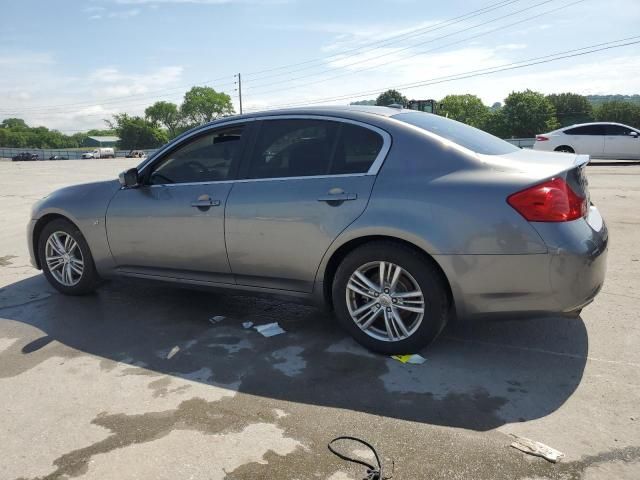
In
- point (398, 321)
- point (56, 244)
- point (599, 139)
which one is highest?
point (599, 139)

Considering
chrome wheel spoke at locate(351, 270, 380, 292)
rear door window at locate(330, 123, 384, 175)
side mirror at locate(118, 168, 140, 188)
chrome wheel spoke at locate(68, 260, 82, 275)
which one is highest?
rear door window at locate(330, 123, 384, 175)

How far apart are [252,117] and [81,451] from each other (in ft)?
8.65

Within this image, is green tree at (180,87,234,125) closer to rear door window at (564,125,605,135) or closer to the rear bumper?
rear door window at (564,125,605,135)

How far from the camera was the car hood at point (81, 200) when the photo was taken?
15.7 feet

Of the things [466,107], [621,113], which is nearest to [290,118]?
[621,113]

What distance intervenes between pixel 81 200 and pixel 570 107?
11336 centimetres

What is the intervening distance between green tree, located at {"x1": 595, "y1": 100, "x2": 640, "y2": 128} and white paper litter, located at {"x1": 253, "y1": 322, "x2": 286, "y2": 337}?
91355 mm

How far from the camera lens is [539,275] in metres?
3.15

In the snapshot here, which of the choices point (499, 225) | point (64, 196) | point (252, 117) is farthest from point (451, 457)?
point (64, 196)

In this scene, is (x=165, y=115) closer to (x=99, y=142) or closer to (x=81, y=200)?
(x=99, y=142)

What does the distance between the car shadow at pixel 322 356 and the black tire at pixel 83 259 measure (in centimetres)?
17

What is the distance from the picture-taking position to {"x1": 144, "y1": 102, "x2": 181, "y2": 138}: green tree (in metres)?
152

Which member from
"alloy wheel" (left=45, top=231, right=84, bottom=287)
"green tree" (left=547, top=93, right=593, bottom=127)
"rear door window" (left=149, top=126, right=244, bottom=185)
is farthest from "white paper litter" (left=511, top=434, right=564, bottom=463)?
"green tree" (left=547, top=93, right=593, bottom=127)

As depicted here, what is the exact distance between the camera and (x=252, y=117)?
13.9ft
